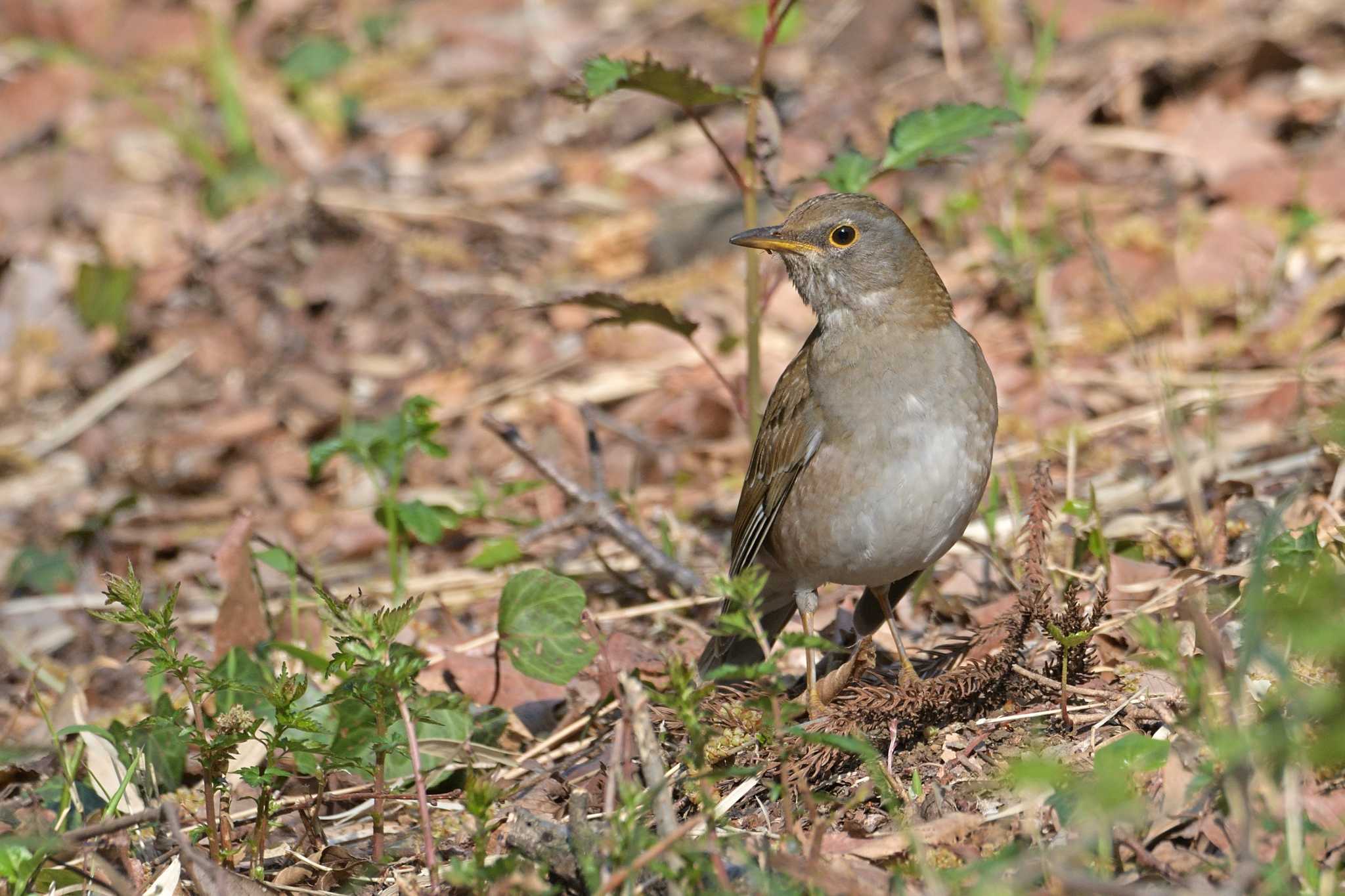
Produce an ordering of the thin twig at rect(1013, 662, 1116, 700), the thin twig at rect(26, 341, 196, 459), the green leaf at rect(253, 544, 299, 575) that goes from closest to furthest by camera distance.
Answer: the thin twig at rect(1013, 662, 1116, 700) < the green leaf at rect(253, 544, 299, 575) < the thin twig at rect(26, 341, 196, 459)

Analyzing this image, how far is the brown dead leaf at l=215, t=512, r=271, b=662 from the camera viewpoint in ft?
17.9

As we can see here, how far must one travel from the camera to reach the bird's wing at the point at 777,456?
15.6 feet

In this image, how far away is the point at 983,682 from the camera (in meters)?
4.06

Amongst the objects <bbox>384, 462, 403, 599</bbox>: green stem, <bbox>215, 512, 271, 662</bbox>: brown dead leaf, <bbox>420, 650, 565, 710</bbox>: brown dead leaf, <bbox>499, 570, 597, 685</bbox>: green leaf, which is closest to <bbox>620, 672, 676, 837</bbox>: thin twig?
<bbox>499, 570, 597, 685</bbox>: green leaf

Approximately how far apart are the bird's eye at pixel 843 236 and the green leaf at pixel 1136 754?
6.34ft

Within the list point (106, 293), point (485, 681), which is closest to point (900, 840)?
point (485, 681)

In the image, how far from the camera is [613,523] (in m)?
5.64

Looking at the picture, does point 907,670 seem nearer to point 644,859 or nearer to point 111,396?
point 644,859

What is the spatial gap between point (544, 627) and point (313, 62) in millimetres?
8274

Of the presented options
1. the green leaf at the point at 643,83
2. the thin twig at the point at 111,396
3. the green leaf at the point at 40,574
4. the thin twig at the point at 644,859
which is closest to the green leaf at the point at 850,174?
the green leaf at the point at 643,83

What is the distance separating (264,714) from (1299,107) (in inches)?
270

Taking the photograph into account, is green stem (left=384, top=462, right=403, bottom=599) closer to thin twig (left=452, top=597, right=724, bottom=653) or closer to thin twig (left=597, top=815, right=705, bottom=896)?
thin twig (left=452, top=597, right=724, bottom=653)

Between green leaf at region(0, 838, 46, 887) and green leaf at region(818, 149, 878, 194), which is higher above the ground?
green leaf at region(818, 149, 878, 194)

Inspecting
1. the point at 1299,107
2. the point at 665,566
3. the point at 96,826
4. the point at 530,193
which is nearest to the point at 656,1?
the point at 530,193
